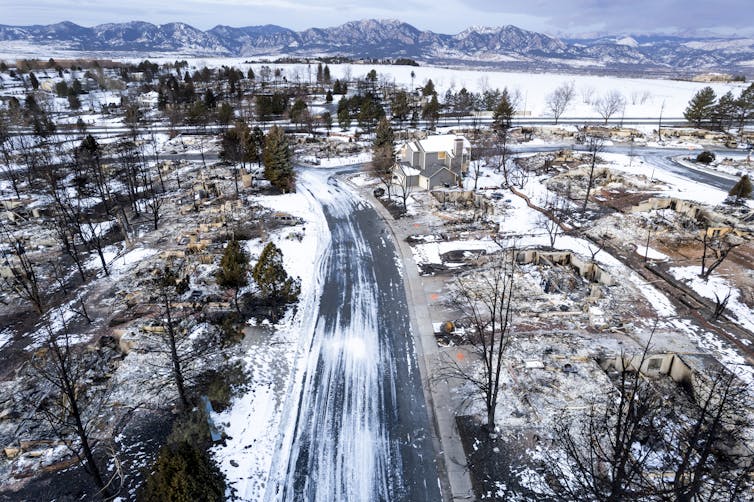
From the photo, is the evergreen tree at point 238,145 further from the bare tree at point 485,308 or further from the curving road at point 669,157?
the curving road at point 669,157

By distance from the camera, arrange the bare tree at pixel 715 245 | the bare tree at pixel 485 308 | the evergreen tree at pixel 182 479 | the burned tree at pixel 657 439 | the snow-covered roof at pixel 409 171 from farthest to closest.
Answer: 1. the snow-covered roof at pixel 409 171
2. the bare tree at pixel 715 245
3. the bare tree at pixel 485 308
4. the burned tree at pixel 657 439
5. the evergreen tree at pixel 182 479

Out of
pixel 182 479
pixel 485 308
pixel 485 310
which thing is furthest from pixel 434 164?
pixel 182 479

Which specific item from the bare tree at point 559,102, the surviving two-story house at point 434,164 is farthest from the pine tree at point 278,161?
the bare tree at point 559,102

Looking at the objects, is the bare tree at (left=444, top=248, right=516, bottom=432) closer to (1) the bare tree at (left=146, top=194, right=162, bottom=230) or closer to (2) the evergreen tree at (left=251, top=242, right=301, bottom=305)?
(2) the evergreen tree at (left=251, top=242, right=301, bottom=305)

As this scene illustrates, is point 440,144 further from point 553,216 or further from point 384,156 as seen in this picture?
point 553,216

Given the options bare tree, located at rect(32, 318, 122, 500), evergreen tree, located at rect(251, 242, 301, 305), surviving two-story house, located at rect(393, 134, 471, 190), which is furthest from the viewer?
surviving two-story house, located at rect(393, 134, 471, 190)

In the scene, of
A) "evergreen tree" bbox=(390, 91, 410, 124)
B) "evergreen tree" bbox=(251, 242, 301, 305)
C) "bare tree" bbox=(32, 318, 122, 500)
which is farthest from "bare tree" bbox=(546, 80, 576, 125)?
"bare tree" bbox=(32, 318, 122, 500)
